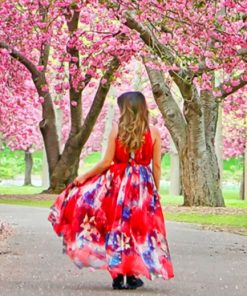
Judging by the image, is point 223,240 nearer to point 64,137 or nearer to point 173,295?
point 173,295

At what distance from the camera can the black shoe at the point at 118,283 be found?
8.13 metres

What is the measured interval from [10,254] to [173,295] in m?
3.89

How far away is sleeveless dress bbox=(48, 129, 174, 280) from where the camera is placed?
8000 millimetres

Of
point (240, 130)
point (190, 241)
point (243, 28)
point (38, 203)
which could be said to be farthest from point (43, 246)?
point (240, 130)

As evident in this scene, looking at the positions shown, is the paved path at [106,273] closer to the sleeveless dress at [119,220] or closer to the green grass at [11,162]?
the sleeveless dress at [119,220]

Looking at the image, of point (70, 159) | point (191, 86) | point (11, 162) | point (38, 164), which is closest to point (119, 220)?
point (191, 86)

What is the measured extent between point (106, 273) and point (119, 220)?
66.3 inches

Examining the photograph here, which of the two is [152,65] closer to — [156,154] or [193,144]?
[193,144]

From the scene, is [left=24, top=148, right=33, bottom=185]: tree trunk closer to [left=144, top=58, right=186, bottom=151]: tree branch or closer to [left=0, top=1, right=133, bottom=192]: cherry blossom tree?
[left=0, top=1, right=133, bottom=192]: cherry blossom tree

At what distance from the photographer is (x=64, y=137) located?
60656 millimetres

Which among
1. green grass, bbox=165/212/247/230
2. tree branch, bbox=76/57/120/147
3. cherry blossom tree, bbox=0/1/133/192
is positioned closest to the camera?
green grass, bbox=165/212/247/230

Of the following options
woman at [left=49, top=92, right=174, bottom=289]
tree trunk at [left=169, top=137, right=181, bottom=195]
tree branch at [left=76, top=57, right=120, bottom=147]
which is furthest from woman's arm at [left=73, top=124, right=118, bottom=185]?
tree trunk at [left=169, top=137, right=181, bottom=195]

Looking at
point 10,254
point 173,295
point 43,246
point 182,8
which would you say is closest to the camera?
point 173,295

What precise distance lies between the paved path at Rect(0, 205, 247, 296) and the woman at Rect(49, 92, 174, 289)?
319 mm
